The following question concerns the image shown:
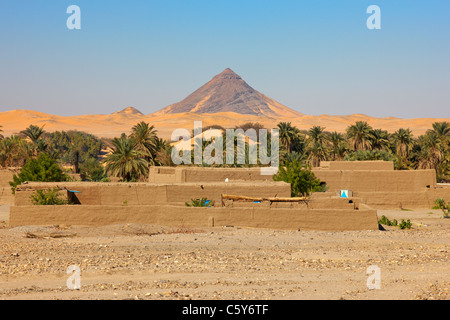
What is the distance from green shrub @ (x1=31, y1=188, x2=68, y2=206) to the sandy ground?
1.68 metres

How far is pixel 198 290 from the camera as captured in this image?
534 inches

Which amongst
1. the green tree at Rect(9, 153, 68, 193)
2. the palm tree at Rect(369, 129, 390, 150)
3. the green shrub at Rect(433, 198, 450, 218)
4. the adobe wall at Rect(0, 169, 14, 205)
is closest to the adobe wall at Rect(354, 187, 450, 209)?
the green shrub at Rect(433, 198, 450, 218)

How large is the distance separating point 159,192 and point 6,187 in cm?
1314

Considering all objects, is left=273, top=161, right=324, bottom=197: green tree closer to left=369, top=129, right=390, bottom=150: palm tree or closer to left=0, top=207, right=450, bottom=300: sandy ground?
left=0, top=207, right=450, bottom=300: sandy ground

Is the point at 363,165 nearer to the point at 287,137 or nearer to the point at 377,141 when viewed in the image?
the point at 287,137

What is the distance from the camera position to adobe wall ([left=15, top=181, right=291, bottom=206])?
88.1 ft

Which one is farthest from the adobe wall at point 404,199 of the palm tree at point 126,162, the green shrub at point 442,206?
the palm tree at point 126,162

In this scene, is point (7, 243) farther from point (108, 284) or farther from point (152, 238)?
point (108, 284)

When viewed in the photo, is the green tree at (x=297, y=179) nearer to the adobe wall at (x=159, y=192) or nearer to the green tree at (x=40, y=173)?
the adobe wall at (x=159, y=192)

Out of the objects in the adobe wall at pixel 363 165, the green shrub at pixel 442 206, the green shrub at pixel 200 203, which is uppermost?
the adobe wall at pixel 363 165

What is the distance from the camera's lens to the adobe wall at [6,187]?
3466 centimetres

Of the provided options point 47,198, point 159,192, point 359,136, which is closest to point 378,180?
point 159,192

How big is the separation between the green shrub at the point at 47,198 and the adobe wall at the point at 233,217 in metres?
1.08
